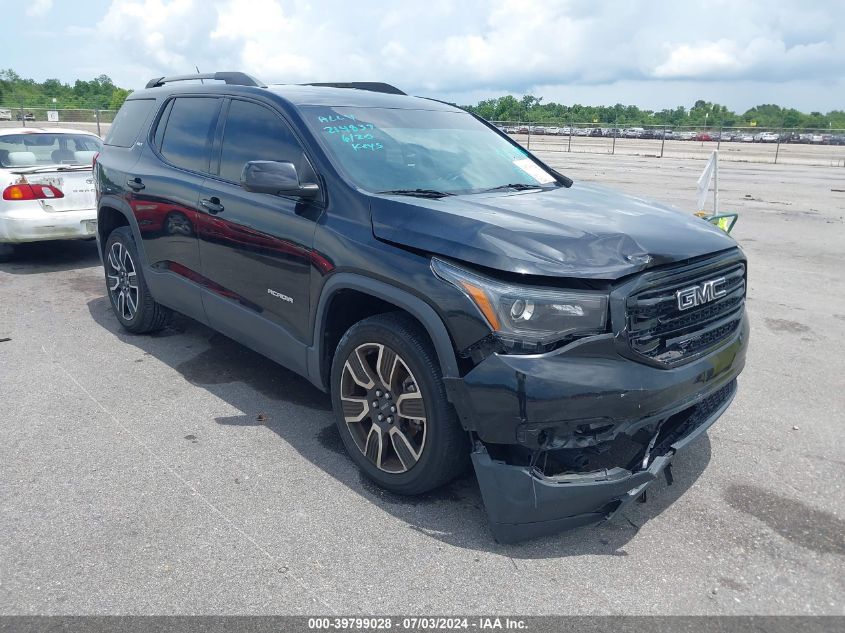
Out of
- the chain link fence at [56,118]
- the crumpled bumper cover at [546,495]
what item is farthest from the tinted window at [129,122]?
the chain link fence at [56,118]

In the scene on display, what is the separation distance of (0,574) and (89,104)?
2765 inches

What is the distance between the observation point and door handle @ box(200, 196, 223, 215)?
445 centimetres

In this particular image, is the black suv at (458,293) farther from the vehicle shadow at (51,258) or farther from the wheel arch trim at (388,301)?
the vehicle shadow at (51,258)

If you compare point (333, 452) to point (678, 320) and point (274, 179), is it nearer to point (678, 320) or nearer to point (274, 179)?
point (274, 179)

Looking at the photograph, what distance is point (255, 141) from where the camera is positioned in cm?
430

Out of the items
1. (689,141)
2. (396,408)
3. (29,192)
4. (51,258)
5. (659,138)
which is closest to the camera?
(396,408)

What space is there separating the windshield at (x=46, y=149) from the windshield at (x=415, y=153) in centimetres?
529

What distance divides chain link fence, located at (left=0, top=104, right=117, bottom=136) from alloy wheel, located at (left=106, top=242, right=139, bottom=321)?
109 ft

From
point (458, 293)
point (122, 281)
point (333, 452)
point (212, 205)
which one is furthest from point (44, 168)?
point (458, 293)

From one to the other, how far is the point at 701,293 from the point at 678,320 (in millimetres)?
198

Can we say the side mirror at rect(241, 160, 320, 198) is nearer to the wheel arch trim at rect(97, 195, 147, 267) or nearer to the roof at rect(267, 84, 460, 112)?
the roof at rect(267, 84, 460, 112)

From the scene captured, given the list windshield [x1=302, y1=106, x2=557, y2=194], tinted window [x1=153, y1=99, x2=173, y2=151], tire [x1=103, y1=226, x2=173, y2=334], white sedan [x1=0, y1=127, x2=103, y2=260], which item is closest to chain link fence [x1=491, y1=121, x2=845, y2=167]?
white sedan [x1=0, y1=127, x2=103, y2=260]

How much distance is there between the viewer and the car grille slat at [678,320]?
9.62ft

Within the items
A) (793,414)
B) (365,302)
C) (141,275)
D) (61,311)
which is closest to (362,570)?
(365,302)
